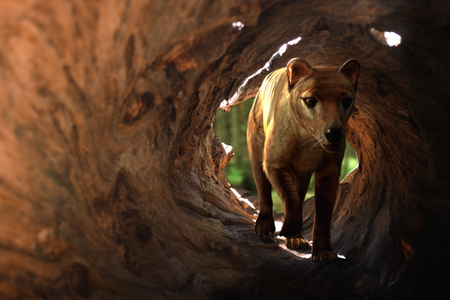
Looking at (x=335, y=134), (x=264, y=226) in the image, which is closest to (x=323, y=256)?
(x=264, y=226)

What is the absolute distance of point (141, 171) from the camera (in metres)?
2.73

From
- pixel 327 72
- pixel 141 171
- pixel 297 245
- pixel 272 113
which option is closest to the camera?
pixel 141 171

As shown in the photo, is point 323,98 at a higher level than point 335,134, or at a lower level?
higher

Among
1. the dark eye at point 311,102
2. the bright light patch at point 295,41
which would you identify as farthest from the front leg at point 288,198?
the bright light patch at point 295,41

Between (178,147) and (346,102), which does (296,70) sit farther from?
(178,147)

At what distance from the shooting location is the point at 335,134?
8.84 ft

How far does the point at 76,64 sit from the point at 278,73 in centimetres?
258

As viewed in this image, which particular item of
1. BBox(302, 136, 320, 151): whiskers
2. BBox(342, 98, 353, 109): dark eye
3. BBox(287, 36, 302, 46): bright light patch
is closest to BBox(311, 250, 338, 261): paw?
BBox(302, 136, 320, 151): whiskers

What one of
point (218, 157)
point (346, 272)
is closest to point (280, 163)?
point (346, 272)

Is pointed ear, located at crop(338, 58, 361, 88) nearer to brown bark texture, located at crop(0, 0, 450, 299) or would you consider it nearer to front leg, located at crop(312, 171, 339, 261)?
brown bark texture, located at crop(0, 0, 450, 299)

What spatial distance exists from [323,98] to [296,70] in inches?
17.6

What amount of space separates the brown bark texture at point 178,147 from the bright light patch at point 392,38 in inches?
3.1

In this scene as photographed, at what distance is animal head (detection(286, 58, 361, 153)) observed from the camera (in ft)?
9.08

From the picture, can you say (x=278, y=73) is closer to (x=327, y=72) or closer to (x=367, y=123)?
(x=327, y=72)
